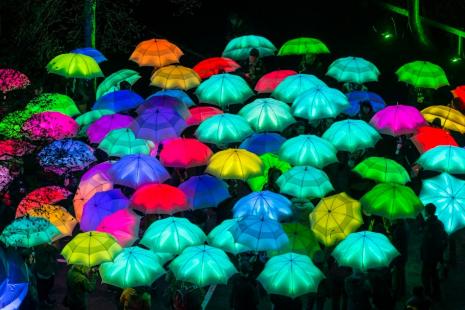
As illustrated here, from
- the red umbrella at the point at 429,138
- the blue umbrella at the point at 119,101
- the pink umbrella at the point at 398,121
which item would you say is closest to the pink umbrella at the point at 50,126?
the blue umbrella at the point at 119,101

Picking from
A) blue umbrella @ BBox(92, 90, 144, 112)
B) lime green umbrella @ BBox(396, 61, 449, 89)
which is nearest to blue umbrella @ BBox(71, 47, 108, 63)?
blue umbrella @ BBox(92, 90, 144, 112)

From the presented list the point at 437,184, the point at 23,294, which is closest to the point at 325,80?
the point at 437,184

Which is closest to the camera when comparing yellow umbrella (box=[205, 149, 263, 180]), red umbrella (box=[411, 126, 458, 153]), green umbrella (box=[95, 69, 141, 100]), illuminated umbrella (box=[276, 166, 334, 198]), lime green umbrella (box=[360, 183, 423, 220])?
lime green umbrella (box=[360, 183, 423, 220])

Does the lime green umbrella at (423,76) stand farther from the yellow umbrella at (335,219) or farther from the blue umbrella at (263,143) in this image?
the yellow umbrella at (335,219)

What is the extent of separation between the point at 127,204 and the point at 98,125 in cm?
345

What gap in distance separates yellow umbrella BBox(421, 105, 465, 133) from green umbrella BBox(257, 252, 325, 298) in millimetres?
7904

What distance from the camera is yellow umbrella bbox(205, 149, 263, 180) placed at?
61.9 ft

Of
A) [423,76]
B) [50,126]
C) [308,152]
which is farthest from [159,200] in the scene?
[423,76]

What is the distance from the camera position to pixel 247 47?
24000mm

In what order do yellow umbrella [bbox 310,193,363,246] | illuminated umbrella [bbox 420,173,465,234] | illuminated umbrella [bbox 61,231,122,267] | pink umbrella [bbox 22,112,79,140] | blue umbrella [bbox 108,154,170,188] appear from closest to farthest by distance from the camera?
illuminated umbrella [bbox 61,231,122,267]
pink umbrella [bbox 22,112,79,140]
yellow umbrella [bbox 310,193,363,246]
illuminated umbrella [bbox 420,173,465,234]
blue umbrella [bbox 108,154,170,188]

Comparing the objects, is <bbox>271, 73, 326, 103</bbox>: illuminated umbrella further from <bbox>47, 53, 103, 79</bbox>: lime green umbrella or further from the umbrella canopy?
<bbox>47, 53, 103, 79</bbox>: lime green umbrella

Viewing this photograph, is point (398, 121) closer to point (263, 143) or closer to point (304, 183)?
point (263, 143)

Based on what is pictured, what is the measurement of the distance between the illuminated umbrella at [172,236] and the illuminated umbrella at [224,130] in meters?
4.06

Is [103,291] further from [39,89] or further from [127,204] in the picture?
[39,89]
